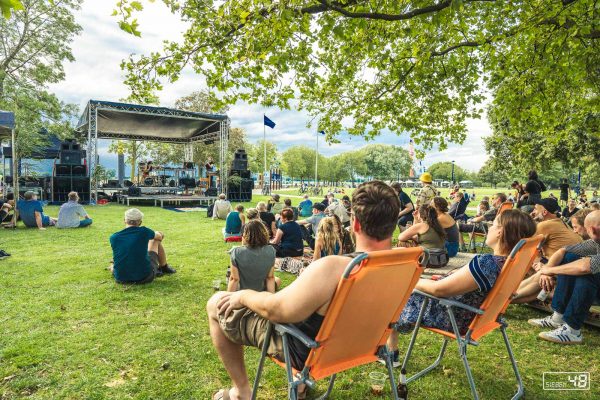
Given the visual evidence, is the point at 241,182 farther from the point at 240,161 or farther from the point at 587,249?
the point at 587,249

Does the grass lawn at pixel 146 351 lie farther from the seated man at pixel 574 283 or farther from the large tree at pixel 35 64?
the large tree at pixel 35 64

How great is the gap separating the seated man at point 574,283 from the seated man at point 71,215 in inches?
458

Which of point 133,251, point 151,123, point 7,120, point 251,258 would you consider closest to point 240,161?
point 151,123

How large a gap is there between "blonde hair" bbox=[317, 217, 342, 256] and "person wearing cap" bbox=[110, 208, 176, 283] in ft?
7.72

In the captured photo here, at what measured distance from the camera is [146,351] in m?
3.33

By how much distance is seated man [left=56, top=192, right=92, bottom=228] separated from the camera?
10992 mm

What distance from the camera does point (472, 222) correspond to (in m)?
9.40

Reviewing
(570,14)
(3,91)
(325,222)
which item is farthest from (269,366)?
(3,91)

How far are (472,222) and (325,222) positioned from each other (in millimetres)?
5729

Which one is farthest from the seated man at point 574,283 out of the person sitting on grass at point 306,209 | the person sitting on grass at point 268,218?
the person sitting on grass at point 306,209

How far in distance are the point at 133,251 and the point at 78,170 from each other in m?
18.1

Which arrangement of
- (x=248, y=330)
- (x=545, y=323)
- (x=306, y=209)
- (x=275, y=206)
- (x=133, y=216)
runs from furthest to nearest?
(x=306, y=209) < (x=275, y=206) < (x=133, y=216) < (x=545, y=323) < (x=248, y=330)

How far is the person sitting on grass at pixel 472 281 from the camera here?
2.44m

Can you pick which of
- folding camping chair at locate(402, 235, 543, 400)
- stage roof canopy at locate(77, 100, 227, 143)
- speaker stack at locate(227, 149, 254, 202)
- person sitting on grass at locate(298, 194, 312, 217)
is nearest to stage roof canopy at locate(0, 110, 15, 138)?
person sitting on grass at locate(298, 194, 312, 217)
